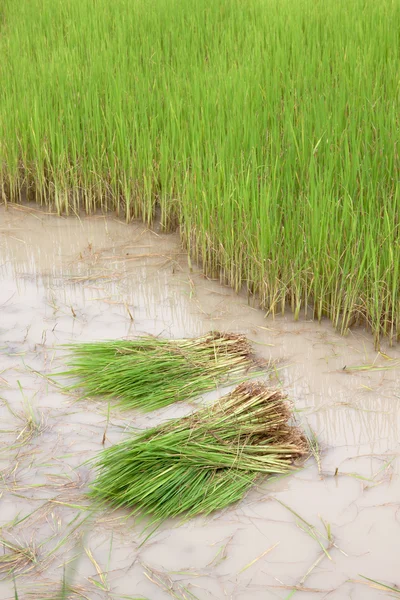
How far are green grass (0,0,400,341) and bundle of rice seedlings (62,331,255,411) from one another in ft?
1.22

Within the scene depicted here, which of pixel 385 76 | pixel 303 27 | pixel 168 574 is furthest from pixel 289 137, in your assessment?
pixel 303 27

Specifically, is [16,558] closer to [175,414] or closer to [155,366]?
[175,414]

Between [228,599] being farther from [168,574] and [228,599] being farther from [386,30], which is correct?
[386,30]

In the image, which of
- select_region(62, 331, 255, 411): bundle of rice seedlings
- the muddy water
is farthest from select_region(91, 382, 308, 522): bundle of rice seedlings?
select_region(62, 331, 255, 411): bundle of rice seedlings

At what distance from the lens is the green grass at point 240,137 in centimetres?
255

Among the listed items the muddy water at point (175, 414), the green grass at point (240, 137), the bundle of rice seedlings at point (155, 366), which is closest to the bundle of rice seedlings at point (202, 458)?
the muddy water at point (175, 414)

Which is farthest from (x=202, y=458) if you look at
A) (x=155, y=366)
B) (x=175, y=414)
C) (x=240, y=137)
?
(x=240, y=137)

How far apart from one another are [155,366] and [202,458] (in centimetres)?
48

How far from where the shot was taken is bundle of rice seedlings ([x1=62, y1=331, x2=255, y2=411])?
2.16 m

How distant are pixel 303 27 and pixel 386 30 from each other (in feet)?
2.29

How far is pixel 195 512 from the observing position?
1691 millimetres

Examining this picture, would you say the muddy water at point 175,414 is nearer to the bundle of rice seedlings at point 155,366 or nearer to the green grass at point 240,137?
the bundle of rice seedlings at point 155,366

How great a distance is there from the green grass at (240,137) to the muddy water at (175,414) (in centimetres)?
21

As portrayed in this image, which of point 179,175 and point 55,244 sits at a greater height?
point 179,175
